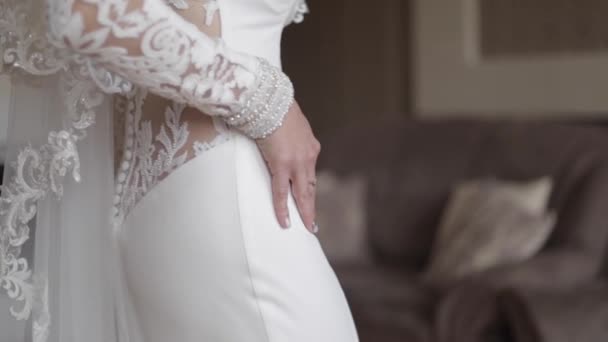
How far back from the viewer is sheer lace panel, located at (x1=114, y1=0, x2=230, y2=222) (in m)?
1.01

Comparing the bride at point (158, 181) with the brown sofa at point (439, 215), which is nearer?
the bride at point (158, 181)

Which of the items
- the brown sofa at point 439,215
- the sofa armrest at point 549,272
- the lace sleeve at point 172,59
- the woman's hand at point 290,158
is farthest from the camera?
the sofa armrest at point 549,272

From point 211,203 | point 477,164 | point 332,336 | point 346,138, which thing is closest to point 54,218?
point 211,203

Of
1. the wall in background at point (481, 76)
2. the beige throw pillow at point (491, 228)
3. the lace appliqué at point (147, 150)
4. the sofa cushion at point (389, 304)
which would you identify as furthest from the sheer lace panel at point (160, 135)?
the wall in background at point (481, 76)

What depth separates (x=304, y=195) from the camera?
1.04 m

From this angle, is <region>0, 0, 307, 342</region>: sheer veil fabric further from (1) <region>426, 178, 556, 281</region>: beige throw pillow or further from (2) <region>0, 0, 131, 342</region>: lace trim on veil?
(1) <region>426, 178, 556, 281</region>: beige throw pillow

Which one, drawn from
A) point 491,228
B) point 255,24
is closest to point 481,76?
point 491,228

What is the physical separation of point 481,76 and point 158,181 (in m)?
3.24

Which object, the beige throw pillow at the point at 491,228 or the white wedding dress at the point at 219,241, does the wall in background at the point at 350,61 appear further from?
the white wedding dress at the point at 219,241

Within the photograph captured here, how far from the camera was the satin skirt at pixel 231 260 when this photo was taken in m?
0.99

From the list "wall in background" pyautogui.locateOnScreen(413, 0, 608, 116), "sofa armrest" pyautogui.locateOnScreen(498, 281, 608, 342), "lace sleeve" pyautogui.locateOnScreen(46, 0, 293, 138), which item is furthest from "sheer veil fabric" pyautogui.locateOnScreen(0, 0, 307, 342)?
"wall in background" pyautogui.locateOnScreen(413, 0, 608, 116)

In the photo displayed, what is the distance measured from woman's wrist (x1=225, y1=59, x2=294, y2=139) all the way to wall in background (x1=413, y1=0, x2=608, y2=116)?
2.93m

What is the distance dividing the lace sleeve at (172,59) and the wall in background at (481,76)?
2.96m

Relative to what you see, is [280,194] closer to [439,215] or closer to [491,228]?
[491,228]
